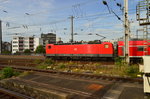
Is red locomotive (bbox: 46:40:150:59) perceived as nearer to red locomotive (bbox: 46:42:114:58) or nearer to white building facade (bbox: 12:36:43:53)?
red locomotive (bbox: 46:42:114:58)

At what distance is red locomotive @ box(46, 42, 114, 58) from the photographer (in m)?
18.3

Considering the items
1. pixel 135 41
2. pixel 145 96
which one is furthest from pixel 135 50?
pixel 145 96

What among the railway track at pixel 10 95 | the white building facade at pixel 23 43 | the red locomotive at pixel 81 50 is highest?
the white building facade at pixel 23 43

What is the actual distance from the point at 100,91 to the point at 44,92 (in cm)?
295

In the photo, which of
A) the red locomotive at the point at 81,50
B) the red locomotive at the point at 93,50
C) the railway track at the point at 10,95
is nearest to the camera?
the railway track at the point at 10,95

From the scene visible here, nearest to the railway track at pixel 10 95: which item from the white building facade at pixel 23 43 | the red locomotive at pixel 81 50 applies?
the red locomotive at pixel 81 50

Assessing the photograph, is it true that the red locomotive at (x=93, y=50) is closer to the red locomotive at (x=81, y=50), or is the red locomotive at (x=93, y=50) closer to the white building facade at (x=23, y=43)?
the red locomotive at (x=81, y=50)

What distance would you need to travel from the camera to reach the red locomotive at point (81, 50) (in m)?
18.3

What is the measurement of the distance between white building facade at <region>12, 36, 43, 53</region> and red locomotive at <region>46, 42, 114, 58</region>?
61207 mm

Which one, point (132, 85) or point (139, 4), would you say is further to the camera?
point (139, 4)

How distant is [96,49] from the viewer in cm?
1897

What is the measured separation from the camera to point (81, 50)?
20016 mm

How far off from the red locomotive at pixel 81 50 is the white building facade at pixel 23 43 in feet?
201

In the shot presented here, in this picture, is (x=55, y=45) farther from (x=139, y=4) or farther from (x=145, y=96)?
(x=145, y=96)
